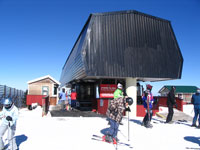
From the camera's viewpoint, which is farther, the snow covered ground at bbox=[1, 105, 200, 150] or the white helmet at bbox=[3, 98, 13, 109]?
the snow covered ground at bbox=[1, 105, 200, 150]

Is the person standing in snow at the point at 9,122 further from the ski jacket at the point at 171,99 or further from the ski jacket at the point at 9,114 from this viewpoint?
the ski jacket at the point at 171,99

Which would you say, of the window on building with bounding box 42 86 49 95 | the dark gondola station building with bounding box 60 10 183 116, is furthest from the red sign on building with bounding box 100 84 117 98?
the window on building with bounding box 42 86 49 95

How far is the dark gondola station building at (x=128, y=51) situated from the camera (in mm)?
13219

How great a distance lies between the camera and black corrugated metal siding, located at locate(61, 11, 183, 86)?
13195mm

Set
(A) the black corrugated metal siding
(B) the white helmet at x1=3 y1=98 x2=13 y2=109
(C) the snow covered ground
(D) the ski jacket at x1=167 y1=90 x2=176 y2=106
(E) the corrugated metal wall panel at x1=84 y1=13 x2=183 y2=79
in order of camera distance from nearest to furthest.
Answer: (B) the white helmet at x1=3 y1=98 x2=13 y2=109 → (C) the snow covered ground → (D) the ski jacket at x1=167 y1=90 x2=176 y2=106 → (A) the black corrugated metal siding → (E) the corrugated metal wall panel at x1=84 y1=13 x2=183 y2=79

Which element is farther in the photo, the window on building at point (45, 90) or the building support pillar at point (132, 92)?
the window on building at point (45, 90)

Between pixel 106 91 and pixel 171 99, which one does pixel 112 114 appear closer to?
pixel 171 99

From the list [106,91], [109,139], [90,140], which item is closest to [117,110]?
[109,139]

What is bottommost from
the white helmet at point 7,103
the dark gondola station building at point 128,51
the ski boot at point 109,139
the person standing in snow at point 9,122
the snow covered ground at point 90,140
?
the snow covered ground at point 90,140

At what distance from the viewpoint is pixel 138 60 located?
46.2 ft

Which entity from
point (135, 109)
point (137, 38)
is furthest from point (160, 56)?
point (135, 109)

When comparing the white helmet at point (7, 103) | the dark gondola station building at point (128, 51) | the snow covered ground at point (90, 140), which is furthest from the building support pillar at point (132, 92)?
the white helmet at point (7, 103)

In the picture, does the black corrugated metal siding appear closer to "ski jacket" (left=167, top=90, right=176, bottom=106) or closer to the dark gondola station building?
the dark gondola station building

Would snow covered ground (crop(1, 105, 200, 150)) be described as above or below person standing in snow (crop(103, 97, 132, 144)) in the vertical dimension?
below
